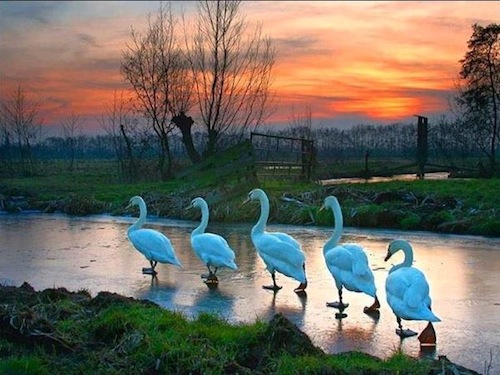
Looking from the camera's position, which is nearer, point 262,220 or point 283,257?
point 283,257

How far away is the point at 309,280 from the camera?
1034cm

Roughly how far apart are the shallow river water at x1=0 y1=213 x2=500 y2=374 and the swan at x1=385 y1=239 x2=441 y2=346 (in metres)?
0.16

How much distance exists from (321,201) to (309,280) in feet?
28.5

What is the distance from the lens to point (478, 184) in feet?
70.4

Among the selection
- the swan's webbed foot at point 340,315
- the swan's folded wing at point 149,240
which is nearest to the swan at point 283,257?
the swan's webbed foot at point 340,315

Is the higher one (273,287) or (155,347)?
(155,347)

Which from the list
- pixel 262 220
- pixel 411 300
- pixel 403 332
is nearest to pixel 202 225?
pixel 262 220

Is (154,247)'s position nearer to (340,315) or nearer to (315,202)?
(340,315)

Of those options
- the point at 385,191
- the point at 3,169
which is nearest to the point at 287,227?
the point at 385,191

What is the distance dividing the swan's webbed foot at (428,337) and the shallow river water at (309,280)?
0.29ft

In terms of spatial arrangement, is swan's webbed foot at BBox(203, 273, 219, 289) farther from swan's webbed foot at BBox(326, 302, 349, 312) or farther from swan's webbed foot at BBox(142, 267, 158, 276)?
swan's webbed foot at BBox(326, 302, 349, 312)

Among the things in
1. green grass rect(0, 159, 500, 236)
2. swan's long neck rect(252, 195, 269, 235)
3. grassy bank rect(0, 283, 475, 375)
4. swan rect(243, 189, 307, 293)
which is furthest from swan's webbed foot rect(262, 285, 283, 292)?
green grass rect(0, 159, 500, 236)

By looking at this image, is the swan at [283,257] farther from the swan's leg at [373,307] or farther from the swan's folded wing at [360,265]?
the swan's leg at [373,307]

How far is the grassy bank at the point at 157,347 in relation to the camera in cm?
556
